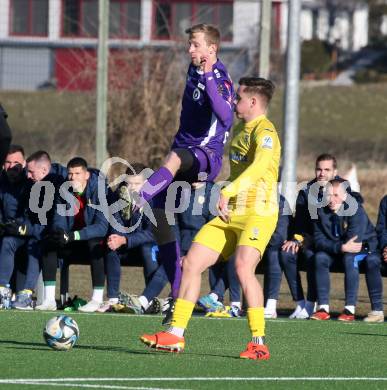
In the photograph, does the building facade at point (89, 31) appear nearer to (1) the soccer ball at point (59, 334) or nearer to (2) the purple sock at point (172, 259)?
(2) the purple sock at point (172, 259)

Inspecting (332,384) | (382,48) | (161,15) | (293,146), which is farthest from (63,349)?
(382,48)

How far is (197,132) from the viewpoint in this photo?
9.80 m

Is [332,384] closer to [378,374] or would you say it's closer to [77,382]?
[378,374]

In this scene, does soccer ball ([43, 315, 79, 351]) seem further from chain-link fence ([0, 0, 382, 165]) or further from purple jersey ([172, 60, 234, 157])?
chain-link fence ([0, 0, 382, 165])

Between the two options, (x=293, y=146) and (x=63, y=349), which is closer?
(x=63, y=349)

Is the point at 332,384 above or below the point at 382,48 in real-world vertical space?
below

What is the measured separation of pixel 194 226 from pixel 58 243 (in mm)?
1484

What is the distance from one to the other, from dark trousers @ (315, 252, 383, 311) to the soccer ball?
4.59 metres

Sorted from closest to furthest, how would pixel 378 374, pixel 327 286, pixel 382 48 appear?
pixel 378 374 < pixel 327 286 < pixel 382 48

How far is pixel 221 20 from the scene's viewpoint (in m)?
27.5

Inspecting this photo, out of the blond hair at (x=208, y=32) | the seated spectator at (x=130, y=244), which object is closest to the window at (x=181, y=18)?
the seated spectator at (x=130, y=244)

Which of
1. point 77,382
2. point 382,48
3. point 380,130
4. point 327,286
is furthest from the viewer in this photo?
point 382,48

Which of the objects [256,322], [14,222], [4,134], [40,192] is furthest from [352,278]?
[4,134]

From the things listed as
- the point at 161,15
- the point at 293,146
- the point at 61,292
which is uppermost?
the point at 161,15
